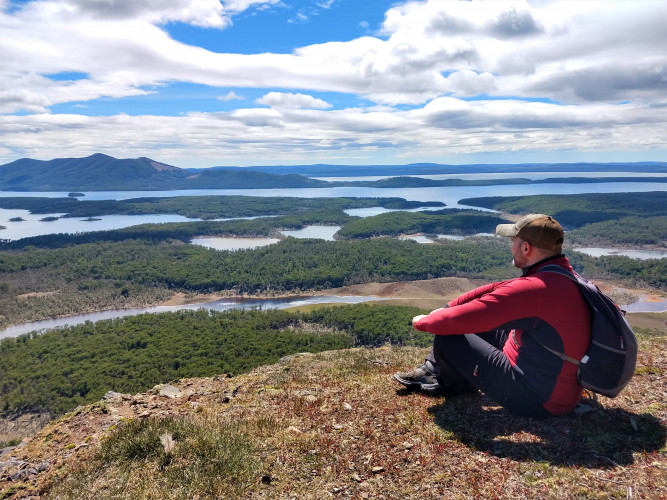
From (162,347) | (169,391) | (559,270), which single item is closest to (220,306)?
(162,347)

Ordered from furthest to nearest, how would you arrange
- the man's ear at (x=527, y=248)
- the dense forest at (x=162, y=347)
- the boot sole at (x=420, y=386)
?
the dense forest at (x=162, y=347) → the boot sole at (x=420, y=386) → the man's ear at (x=527, y=248)

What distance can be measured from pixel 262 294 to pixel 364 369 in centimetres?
9665

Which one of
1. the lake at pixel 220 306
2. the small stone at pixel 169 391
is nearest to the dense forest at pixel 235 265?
the lake at pixel 220 306

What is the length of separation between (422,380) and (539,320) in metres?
3.12

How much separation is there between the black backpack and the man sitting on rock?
9cm

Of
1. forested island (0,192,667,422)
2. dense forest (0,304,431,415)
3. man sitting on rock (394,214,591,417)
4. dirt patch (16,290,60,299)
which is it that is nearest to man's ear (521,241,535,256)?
man sitting on rock (394,214,591,417)

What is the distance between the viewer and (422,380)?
7.94 metres

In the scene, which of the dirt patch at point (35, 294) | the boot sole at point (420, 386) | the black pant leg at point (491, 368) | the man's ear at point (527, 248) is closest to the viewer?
the man's ear at point (527, 248)

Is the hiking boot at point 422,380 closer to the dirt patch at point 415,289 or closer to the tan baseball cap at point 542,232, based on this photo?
the tan baseball cap at point 542,232

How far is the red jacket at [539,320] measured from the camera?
5262 millimetres

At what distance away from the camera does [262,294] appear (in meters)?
106

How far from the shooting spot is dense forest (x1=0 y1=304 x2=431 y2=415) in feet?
147

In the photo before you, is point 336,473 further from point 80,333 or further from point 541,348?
point 80,333

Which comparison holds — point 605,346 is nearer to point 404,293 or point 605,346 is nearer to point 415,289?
point 404,293
